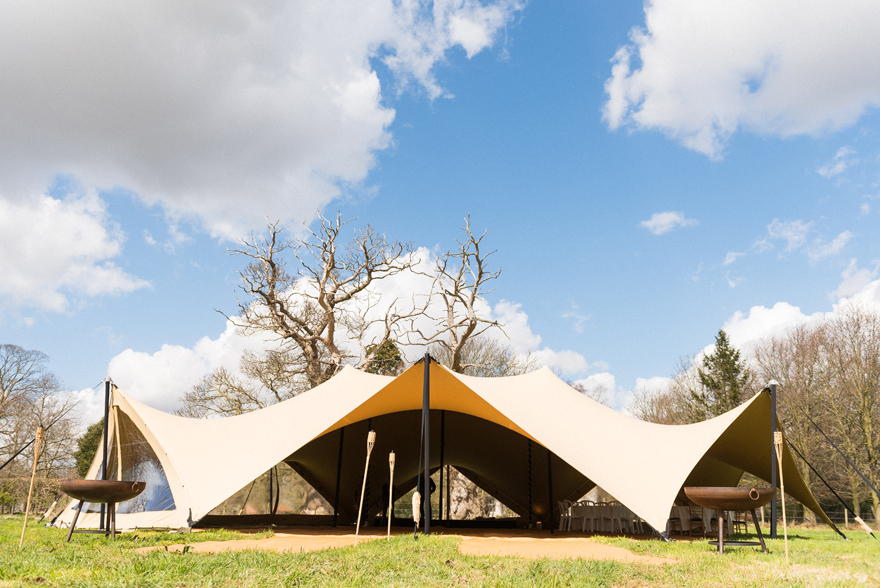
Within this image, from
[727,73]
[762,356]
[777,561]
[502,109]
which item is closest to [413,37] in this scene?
[502,109]

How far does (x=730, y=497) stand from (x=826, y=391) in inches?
534

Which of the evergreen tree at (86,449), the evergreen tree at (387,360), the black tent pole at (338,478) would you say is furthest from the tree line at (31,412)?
the black tent pole at (338,478)

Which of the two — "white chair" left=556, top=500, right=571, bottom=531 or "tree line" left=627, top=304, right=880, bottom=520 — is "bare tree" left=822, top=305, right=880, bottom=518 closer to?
"tree line" left=627, top=304, right=880, bottom=520

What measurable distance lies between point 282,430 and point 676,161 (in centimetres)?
846

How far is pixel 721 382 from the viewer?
20141mm

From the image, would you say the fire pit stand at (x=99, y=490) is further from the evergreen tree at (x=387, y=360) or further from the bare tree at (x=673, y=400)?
the bare tree at (x=673, y=400)

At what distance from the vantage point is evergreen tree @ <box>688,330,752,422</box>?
19.7m

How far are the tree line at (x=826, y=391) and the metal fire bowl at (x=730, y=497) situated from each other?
32.3 feet

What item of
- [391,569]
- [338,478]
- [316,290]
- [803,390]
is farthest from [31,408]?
[803,390]

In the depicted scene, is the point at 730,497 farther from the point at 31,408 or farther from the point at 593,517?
the point at 31,408

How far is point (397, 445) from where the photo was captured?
40.0ft

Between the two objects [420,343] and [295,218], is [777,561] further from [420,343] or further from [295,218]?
[295,218]

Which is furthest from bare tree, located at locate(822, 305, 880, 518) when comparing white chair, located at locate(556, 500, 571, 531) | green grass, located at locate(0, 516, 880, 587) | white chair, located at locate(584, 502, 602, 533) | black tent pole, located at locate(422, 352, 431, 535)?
black tent pole, located at locate(422, 352, 431, 535)

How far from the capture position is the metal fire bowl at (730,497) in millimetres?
5555
